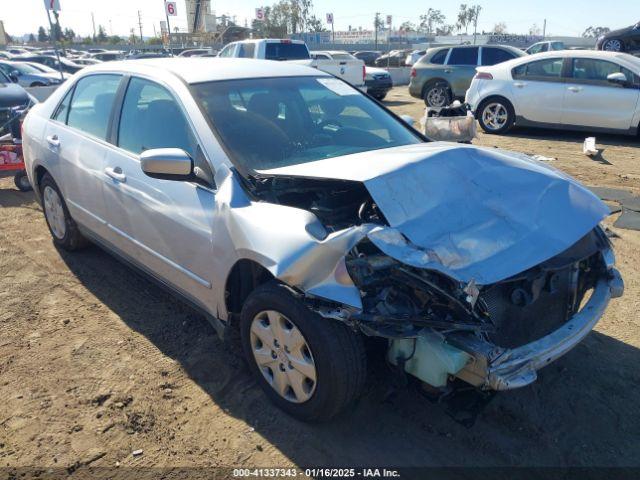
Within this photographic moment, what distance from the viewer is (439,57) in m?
13.8

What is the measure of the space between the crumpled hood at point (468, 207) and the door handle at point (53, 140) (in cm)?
250

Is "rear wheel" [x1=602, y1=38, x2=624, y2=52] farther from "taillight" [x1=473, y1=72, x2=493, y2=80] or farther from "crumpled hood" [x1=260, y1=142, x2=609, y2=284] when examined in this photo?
"crumpled hood" [x1=260, y1=142, x2=609, y2=284]

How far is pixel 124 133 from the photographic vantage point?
3.71 meters

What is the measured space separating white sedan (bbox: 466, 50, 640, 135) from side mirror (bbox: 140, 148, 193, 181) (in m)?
9.01

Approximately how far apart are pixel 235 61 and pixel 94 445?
277 cm

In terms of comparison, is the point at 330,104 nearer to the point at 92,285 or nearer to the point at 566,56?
the point at 92,285

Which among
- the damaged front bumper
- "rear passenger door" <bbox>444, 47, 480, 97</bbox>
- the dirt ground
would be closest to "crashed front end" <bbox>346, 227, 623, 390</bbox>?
the damaged front bumper

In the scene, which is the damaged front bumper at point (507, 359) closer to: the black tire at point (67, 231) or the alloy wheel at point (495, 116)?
the black tire at point (67, 231)

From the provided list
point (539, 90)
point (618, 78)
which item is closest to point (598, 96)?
point (618, 78)

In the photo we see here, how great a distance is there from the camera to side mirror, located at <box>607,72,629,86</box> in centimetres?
920

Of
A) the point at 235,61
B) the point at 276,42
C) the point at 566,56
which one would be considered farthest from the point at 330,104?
the point at 276,42

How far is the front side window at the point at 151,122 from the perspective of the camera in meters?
3.26

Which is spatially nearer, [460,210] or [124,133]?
[460,210]

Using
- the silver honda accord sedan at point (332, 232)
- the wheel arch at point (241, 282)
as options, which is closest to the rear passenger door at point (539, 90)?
the silver honda accord sedan at point (332, 232)
